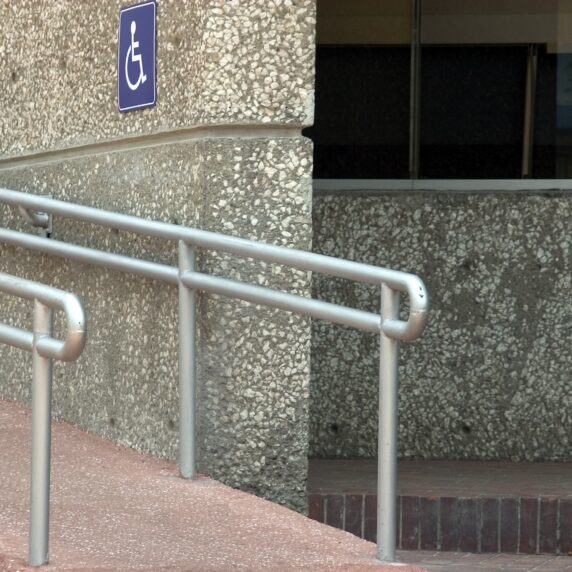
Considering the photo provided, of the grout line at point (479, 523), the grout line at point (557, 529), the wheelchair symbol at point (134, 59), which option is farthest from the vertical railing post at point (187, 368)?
the grout line at point (557, 529)

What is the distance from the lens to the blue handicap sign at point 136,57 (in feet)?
15.1

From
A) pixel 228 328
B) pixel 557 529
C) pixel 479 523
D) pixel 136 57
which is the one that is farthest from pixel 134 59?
pixel 557 529

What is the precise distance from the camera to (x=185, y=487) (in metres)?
4.20

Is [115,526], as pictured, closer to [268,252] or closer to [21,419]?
[268,252]

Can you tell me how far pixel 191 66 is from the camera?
14.3 feet

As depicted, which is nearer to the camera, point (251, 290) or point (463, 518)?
point (251, 290)

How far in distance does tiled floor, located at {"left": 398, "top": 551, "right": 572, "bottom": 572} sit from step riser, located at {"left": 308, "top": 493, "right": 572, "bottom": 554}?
3 cm

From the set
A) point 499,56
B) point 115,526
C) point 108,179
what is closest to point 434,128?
point 499,56

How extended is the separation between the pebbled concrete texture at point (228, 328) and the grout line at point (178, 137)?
0.03 metres

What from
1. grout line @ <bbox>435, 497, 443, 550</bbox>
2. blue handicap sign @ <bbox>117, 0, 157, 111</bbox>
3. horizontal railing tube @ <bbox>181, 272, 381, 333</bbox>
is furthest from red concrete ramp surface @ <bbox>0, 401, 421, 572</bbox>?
blue handicap sign @ <bbox>117, 0, 157, 111</bbox>

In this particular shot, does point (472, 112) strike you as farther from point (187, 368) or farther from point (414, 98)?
point (187, 368)

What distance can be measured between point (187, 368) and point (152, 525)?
0.62 meters

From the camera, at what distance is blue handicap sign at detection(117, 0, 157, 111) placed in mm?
4590

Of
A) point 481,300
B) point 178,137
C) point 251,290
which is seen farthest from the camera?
point 481,300
